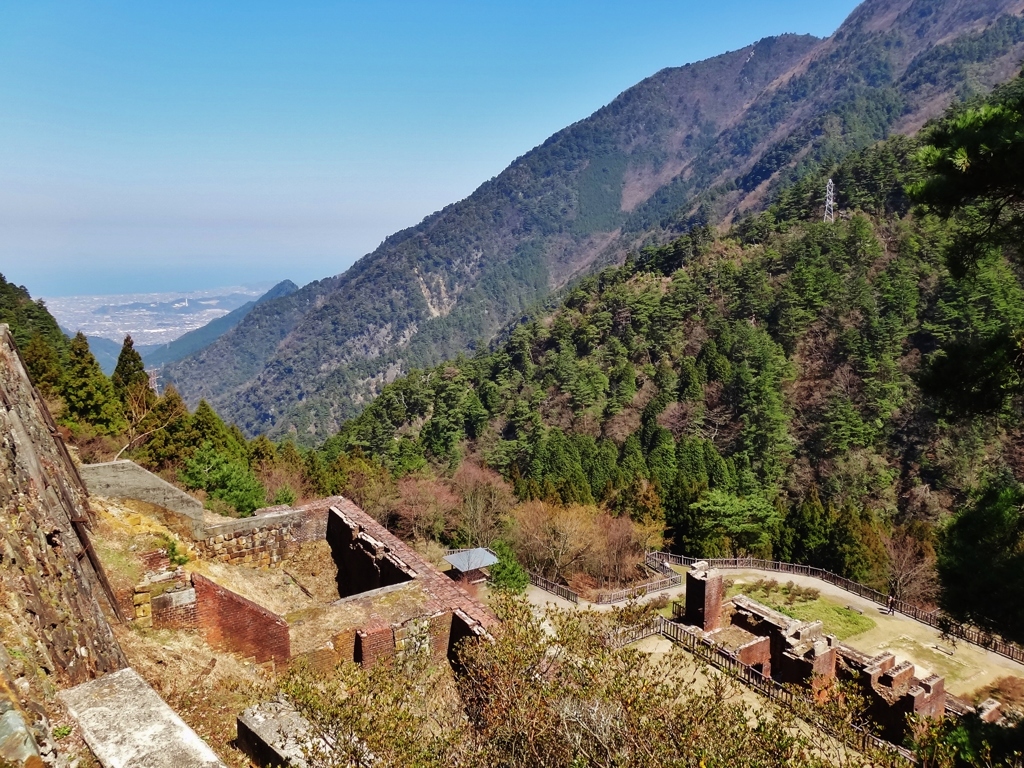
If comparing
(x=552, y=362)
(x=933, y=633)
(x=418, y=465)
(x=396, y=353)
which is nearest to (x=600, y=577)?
(x=933, y=633)

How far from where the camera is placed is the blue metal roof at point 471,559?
20.6 m

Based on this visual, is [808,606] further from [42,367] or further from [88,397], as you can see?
[42,367]

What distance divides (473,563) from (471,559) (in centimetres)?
23

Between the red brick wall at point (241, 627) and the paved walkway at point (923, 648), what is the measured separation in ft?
23.2

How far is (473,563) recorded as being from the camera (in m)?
20.7

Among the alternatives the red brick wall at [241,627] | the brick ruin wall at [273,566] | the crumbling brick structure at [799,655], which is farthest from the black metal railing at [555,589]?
the red brick wall at [241,627]

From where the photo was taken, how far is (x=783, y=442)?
3962 cm

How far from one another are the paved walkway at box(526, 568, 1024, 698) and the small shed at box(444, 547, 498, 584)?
74.6 inches

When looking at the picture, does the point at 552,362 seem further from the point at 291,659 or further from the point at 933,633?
the point at 291,659

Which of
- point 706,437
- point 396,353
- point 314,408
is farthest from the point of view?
point 396,353

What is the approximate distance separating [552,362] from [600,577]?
29.8m

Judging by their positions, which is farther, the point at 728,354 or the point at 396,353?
the point at 396,353

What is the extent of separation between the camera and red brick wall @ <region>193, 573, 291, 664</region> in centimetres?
793

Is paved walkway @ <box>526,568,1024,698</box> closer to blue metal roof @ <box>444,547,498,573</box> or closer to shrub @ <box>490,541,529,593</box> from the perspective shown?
shrub @ <box>490,541,529,593</box>
